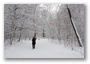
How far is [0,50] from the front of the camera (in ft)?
9.23

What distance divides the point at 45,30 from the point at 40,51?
52 centimetres

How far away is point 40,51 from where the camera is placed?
2836mm

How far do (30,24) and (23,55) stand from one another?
2.47 feet

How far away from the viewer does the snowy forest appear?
280 cm

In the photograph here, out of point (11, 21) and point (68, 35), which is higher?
point (11, 21)

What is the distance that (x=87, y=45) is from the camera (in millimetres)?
2801

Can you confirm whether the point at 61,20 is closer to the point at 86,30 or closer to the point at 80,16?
the point at 80,16

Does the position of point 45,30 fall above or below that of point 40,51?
above

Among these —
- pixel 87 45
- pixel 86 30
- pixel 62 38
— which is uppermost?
pixel 86 30

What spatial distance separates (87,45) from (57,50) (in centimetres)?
71

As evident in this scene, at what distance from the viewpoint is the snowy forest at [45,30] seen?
280 centimetres

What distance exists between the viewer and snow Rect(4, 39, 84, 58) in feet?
9.21

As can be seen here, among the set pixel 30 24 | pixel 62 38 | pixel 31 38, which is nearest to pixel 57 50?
pixel 62 38

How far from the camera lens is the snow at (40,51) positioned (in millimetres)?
2809
